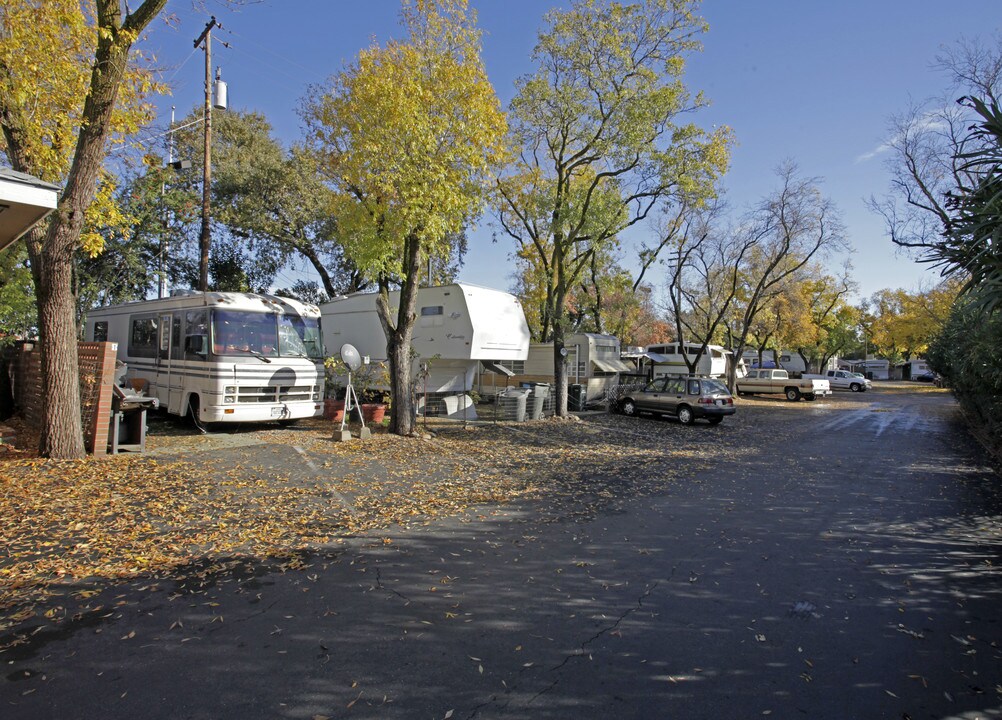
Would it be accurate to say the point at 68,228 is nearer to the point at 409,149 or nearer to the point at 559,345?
the point at 409,149

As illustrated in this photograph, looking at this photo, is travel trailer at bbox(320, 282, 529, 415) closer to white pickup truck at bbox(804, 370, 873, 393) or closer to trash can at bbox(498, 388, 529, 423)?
trash can at bbox(498, 388, 529, 423)

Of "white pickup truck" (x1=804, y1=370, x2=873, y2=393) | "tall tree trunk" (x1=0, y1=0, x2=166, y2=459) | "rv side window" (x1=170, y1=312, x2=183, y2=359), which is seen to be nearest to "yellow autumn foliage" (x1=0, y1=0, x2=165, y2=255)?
"tall tree trunk" (x1=0, y1=0, x2=166, y2=459)

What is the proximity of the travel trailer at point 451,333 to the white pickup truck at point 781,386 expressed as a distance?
2056 cm

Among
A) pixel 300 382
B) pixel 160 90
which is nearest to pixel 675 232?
pixel 300 382

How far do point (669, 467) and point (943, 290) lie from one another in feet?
123

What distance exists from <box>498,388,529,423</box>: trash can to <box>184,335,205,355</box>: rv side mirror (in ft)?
25.5

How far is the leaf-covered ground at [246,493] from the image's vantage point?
177 inches

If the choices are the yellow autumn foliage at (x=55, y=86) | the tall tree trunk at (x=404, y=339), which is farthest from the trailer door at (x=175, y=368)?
the tall tree trunk at (x=404, y=339)

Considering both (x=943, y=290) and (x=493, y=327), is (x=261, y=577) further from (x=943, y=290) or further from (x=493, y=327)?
(x=943, y=290)

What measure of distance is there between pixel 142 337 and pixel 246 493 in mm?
8575

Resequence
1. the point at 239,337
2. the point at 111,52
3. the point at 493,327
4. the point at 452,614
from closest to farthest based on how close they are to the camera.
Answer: the point at 452,614, the point at 111,52, the point at 239,337, the point at 493,327

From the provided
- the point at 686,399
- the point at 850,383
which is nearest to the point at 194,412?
the point at 686,399

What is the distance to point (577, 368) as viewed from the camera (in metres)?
21.2

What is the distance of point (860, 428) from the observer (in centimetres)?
1716
